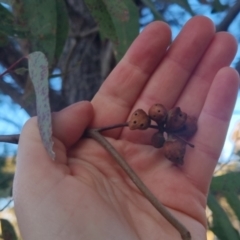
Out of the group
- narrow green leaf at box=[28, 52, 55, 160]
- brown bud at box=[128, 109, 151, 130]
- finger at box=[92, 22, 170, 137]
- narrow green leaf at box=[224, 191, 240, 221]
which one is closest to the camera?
narrow green leaf at box=[28, 52, 55, 160]

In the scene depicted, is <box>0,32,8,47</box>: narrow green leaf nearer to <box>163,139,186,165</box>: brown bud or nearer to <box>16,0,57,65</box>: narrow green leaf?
<box>16,0,57,65</box>: narrow green leaf

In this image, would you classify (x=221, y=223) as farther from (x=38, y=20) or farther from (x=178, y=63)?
(x=38, y=20)

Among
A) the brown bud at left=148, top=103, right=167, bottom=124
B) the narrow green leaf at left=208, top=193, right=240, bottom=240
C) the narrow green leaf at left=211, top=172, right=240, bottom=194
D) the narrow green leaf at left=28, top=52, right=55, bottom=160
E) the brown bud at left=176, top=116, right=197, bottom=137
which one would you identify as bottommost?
the narrow green leaf at left=208, top=193, right=240, bottom=240

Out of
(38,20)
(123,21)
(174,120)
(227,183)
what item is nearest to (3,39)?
(38,20)

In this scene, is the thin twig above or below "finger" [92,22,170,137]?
below

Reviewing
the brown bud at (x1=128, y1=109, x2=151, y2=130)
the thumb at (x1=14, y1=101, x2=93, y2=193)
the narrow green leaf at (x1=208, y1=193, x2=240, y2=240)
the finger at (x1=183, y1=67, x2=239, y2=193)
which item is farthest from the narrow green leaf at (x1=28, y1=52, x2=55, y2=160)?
the narrow green leaf at (x1=208, y1=193, x2=240, y2=240)

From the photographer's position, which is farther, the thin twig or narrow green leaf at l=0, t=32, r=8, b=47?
narrow green leaf at l=0, t=32, r=8, b=47

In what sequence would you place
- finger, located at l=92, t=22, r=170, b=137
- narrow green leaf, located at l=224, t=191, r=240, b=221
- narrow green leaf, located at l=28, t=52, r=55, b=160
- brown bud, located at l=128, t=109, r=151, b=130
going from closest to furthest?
narrow green leaf, located at l=28, t=52, r=55, b=160
brown bud, located at l=128, t=109, r=151, b=130
finger, located at l=92, t=22, r=170, b=137
narrow green leaf, located at l=224, t=191, r=240, b=221
